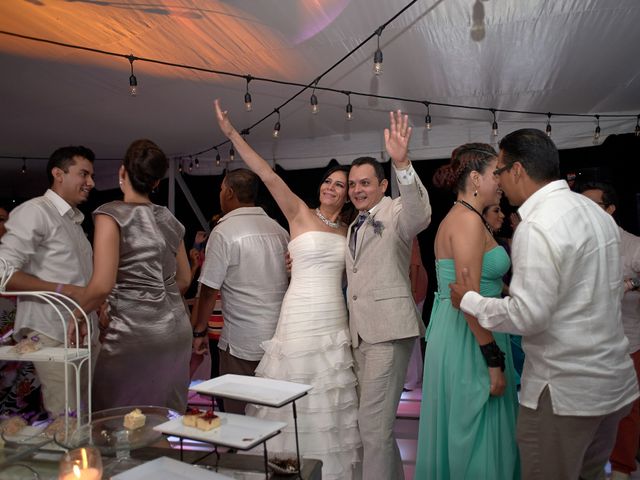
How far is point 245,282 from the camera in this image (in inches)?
124

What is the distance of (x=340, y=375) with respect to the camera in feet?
9.00

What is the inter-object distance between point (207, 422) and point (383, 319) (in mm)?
1341

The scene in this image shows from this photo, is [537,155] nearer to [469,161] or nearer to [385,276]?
[469,161]

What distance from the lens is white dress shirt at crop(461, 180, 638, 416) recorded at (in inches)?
68.7

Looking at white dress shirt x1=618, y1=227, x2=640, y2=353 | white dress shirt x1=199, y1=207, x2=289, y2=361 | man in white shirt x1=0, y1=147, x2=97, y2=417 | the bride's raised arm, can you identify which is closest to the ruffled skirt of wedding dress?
white dress shirt x1=199, y1=207, x2=289, y2=361

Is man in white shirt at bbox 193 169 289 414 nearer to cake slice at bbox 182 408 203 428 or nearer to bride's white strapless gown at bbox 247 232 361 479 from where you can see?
bride's white strapless gown at bbox 247 232 361 479

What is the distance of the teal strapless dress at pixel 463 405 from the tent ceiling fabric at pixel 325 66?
7.06 ft

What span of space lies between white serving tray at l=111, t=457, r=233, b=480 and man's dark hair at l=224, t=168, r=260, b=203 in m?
2.13

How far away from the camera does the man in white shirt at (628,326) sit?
3.22 m

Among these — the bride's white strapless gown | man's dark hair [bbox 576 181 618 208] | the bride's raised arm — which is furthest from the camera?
man's dark hair [bbox 576 181 618 208]

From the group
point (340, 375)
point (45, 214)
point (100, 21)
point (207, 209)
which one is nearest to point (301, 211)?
point (340, 375)

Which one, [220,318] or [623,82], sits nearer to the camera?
[220,318]

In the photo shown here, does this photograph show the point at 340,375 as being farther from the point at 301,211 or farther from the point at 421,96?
the point at 421,96

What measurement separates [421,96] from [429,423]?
12.3ft
